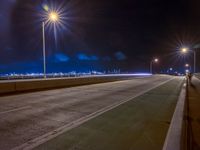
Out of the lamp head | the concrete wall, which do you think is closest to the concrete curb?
the concrete wall

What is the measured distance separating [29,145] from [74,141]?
1130mm

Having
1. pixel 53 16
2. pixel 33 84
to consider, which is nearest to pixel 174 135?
pixel 33 84

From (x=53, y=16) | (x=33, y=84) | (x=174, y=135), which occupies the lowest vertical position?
(x=174, y=135)

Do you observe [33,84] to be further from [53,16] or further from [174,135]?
[174,135]

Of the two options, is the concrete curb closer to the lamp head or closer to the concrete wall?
the concrete wall

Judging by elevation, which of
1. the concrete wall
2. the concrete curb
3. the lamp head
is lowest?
the concrete curb

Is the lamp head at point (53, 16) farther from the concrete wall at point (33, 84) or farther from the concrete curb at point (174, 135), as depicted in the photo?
the concrete curb at point (174, 135)

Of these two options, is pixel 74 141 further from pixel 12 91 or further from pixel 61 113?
pixel 12 91

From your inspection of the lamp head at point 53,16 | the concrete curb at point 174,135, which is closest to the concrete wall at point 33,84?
the lamp head at point 53,16

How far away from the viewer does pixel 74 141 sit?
17.0 feet

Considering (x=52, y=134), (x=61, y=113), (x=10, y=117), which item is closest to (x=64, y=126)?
(x=52, y=134)

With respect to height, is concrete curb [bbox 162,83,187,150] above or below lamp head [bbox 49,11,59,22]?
below

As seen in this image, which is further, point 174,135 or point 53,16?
point 53,16

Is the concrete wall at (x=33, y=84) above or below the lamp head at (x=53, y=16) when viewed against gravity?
below
